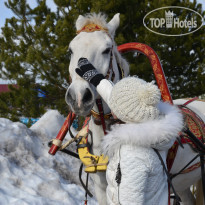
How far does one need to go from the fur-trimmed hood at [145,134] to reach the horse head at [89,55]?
552 millimetres

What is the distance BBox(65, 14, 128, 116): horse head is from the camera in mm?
1605

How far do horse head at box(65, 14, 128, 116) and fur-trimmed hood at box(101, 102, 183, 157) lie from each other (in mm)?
552

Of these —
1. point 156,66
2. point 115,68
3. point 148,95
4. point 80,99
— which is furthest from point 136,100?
point 156,66

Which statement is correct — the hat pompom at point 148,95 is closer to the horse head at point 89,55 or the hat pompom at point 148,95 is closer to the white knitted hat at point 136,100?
the white knitted hat at point 136,100

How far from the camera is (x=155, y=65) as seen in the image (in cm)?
223

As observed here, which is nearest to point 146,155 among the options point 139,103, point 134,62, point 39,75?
point 139,103

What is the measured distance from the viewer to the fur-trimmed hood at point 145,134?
101 cm

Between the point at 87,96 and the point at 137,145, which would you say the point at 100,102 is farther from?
the point at 137,145

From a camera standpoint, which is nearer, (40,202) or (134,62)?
(40,202)

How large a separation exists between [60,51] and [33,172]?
3406 millimetres

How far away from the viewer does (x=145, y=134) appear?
1.01m

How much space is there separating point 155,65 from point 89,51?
0.71m

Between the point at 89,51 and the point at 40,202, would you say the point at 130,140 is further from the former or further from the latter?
the point at 40,202

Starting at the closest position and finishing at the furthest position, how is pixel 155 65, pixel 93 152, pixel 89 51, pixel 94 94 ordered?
pixel 94 94 < pixel 89 51 < pixel 93 152 < pixel 155 65
